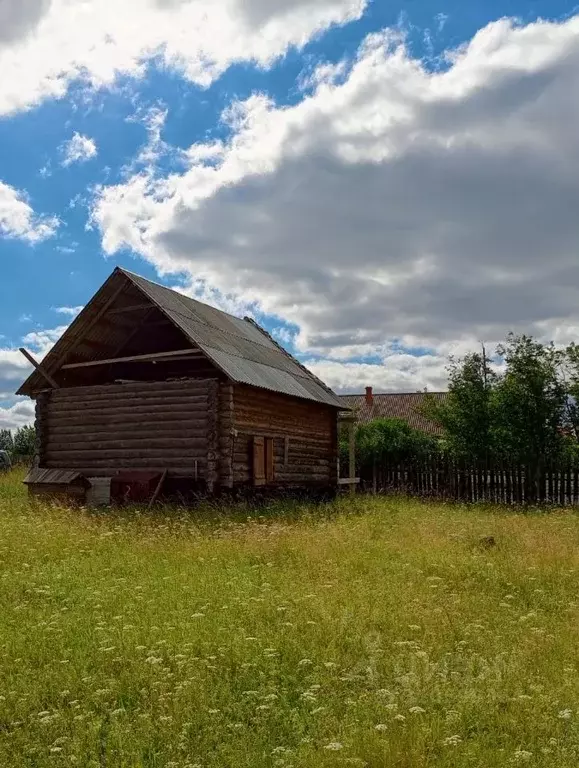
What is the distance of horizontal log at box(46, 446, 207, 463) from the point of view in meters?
18.3

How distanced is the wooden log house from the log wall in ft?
0.09

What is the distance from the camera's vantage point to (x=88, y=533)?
12273 mm

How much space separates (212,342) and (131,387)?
248 centimetres

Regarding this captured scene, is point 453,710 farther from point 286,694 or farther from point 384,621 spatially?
point 384,621

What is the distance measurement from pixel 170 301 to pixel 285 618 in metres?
14.0

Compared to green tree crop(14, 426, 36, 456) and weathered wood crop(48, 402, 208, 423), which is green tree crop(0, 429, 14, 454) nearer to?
green tree crop(14, 426, 36, 456)

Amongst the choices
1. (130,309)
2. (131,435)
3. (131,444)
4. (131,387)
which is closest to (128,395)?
(131,387)

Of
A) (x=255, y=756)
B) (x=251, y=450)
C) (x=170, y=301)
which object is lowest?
(x=255, y=756)

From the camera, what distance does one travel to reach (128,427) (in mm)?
19359

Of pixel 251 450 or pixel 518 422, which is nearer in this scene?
pixel 251 450

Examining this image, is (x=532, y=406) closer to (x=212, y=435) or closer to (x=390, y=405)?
(x=212, y=435)

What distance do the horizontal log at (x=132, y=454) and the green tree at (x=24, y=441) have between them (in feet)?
71.7

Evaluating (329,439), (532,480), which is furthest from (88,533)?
(532,480)

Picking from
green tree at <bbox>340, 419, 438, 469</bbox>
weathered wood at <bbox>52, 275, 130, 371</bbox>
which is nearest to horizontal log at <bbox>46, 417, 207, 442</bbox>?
weathered wood at <bbox>52, 275, 130, 371</bbox>
